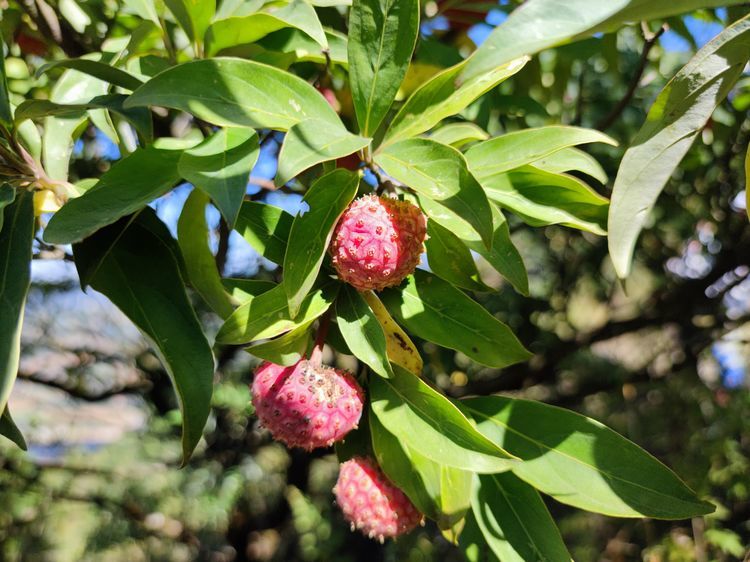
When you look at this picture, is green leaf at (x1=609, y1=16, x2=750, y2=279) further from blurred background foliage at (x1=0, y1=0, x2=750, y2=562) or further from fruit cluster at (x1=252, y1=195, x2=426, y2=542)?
blurred background foliage at (x1=0, y1=0, x2=750, y2=562)

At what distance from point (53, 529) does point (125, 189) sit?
1993 mm

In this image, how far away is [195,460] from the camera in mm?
2105

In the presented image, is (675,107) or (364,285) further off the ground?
(675,107)

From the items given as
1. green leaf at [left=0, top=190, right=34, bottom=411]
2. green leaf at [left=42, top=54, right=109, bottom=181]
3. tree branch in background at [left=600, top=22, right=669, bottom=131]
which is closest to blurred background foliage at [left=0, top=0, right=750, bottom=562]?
tree branch in background at [left=600, top=22, right=669, bottom=131]

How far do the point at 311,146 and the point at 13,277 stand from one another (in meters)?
0.35

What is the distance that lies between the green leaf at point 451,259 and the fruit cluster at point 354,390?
0.17ft

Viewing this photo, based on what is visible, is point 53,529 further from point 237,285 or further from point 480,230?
point 480,230

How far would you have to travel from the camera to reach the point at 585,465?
842 mm

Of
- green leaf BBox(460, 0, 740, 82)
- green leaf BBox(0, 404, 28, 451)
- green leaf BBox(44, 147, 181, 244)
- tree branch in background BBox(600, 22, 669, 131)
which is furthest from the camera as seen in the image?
tree branch in background BBox(600, 22, 669, 131)

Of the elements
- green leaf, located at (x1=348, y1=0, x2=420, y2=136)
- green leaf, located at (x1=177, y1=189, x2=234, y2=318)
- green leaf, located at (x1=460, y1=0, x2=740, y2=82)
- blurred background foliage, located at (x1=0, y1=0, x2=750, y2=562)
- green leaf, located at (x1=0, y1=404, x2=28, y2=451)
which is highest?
green leaf, located at (x1=460, y1=0, x2=740, y2=82)

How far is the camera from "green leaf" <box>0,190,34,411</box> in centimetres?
70

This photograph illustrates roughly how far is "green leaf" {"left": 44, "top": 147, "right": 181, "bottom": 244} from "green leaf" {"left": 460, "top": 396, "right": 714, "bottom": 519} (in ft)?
1.49

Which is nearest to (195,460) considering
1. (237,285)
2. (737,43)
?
(237,285)

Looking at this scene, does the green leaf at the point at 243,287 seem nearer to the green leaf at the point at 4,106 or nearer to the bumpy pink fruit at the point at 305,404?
the bumpy pink fruit at the point at 305,404
